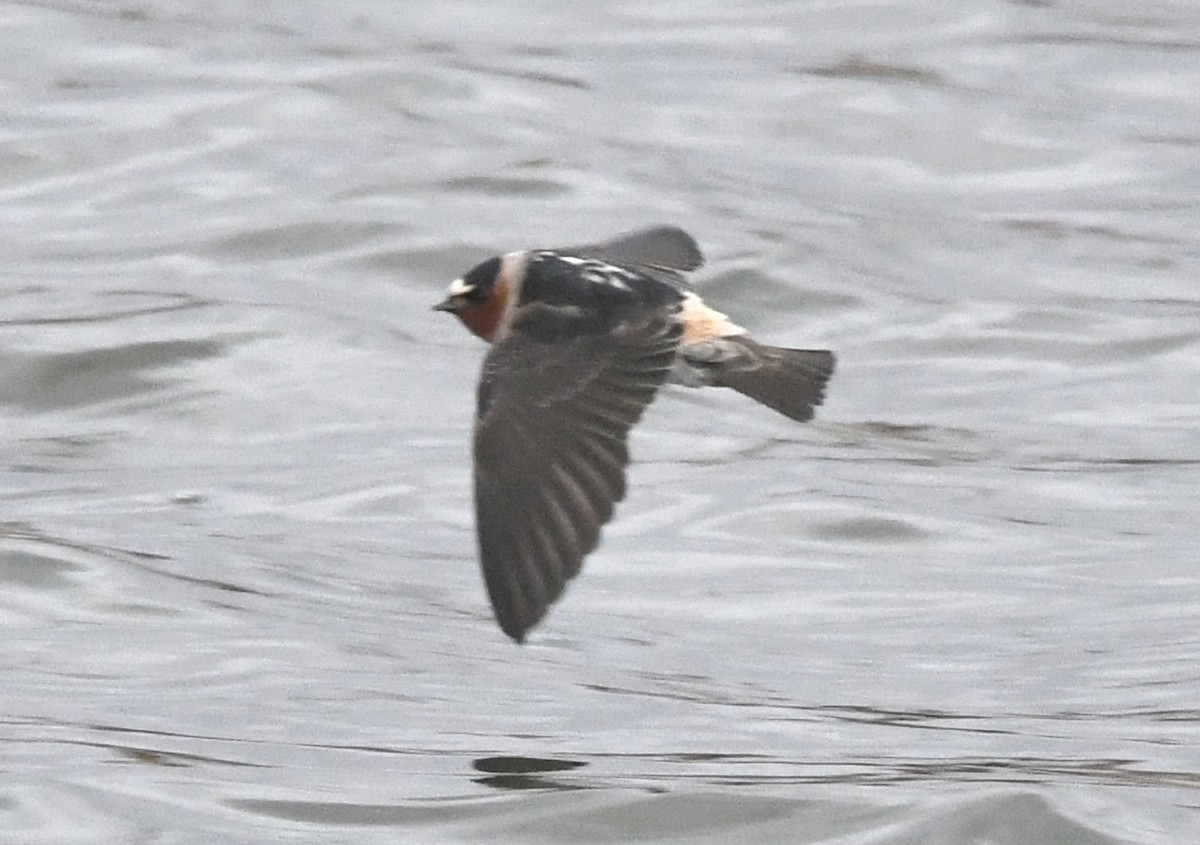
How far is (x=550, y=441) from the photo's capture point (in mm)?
6379

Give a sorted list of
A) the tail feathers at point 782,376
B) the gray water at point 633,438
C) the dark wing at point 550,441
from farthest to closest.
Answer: the tail feathers at point 782,376 → the gray water at point 633,438 → the dark wing at point 550,441

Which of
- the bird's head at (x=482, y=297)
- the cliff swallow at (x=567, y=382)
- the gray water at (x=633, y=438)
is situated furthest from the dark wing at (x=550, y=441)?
the gray water at (x=633, y=438)

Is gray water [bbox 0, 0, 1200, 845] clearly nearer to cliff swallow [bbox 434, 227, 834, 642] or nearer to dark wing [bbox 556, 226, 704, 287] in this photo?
cliff swallow [bbox 434, 227, 834, 642]

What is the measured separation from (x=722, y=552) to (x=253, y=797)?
2739mm

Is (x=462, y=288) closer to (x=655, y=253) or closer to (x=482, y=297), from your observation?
(x=482, y=297)

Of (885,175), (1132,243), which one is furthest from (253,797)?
(885,175)

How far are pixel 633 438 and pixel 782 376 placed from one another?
292 centimetres

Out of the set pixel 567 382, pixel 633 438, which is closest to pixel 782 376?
pixel 567 382

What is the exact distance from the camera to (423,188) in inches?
492

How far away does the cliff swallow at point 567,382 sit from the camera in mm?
6121

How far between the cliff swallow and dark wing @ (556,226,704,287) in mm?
240

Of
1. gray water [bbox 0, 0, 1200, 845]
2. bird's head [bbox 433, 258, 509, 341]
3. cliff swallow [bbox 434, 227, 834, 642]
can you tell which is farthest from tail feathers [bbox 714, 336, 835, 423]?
gray water [bbox 0, 0, 1200, 845]

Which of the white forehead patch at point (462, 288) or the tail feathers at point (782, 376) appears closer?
the tail feathers at point (782, 376)

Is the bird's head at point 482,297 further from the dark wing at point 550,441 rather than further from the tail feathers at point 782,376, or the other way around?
the tail feathers at point 782,376
